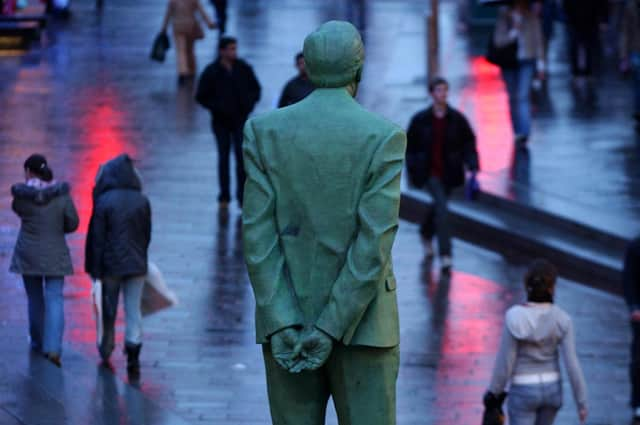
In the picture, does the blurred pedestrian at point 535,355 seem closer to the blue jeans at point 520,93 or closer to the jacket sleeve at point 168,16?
the blue jeans at point 520,93

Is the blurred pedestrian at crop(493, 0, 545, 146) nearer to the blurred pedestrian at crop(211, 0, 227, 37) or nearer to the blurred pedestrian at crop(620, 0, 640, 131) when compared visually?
the blurred pedestrian at crop(620, 0, 640, 131)

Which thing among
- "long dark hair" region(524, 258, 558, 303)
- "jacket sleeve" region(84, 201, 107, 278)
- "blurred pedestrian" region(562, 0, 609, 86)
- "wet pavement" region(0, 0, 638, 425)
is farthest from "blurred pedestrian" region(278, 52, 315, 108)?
"blurred pedestrian" region(562, 0, 609, 86)

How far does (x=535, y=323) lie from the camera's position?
9.00 metres

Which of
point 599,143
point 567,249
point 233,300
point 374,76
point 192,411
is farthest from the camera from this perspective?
point 374,76

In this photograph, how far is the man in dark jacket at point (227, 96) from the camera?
16375 mm

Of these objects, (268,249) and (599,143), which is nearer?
(268,249)

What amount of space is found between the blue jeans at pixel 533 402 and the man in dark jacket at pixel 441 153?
19.0 ft

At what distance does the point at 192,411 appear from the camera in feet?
35.4

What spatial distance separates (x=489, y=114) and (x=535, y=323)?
11090 millimetres

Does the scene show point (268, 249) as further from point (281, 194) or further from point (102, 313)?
point (102, 313)

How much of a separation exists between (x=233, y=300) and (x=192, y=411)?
2986 mm

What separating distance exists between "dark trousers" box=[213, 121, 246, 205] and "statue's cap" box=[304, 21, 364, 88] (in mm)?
10468

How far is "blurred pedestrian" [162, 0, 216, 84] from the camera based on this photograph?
23391 mm

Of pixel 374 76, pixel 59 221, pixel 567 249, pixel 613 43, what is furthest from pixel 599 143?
pixel 59 221
